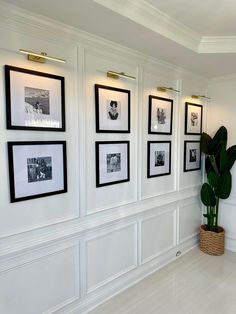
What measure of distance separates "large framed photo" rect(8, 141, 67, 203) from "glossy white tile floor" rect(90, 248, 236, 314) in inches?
53.5

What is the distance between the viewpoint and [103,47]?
91.0 inches

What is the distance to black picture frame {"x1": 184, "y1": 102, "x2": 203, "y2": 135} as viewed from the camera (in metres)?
3.42

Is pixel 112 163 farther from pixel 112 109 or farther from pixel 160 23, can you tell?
pixel 160 23

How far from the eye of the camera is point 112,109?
8.00 feet

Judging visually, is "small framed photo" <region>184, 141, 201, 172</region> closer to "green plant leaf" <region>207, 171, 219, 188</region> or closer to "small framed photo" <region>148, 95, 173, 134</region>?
"green plant leaf" <region>207, 171, 219, 188</region>

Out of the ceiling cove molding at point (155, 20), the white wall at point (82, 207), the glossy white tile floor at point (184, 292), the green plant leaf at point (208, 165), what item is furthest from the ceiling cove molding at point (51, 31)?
the glossy white tile floor at point (184, 292)

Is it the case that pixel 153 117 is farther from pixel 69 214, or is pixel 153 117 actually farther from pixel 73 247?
pixel 73 247

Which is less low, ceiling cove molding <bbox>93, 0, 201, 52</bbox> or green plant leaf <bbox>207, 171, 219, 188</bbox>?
ceiling cove molding <bbox>93, 0, 201, 52</bbox>

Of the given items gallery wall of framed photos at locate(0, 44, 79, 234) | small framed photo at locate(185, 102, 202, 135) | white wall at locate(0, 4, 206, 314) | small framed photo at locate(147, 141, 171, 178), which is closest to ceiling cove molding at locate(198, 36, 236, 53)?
white wall at locate(0, 4, 206, 314)

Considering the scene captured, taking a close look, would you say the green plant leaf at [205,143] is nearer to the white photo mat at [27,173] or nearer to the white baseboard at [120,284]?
the white baseboard at [120,284]

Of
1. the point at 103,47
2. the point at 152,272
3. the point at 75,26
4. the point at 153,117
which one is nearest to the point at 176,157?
the point at 153,117

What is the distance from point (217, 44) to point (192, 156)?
1.55 metres

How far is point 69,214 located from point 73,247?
32 centimetres

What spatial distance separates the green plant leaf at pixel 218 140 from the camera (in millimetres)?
3482
